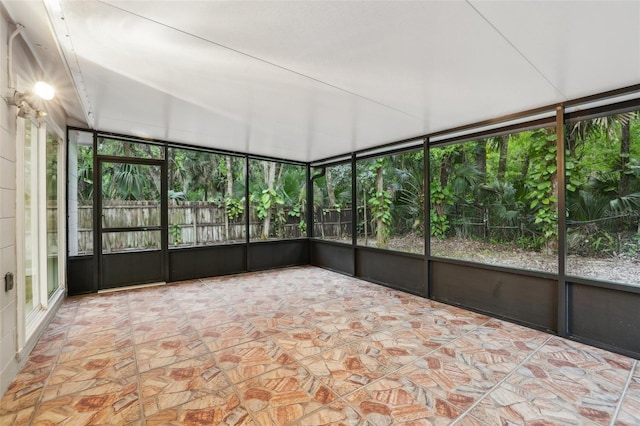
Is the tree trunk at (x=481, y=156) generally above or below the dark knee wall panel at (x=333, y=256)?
above

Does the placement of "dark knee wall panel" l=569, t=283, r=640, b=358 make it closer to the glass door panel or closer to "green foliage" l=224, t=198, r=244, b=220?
"green foliage" l=224, t=198, r=244, b=220

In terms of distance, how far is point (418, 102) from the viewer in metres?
3.01

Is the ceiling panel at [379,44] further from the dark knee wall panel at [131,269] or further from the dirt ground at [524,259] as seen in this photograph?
the dark knee wall panel at [131,269]

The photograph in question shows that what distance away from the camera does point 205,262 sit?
17.3 feet

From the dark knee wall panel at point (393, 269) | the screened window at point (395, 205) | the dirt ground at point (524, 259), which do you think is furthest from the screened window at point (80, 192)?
the dirt ground at point (524, 259)

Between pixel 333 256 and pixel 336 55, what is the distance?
14.1ft

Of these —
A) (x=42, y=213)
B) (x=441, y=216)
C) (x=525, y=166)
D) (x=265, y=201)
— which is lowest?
(x=441, y=216)

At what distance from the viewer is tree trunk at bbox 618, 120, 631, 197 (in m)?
3.34

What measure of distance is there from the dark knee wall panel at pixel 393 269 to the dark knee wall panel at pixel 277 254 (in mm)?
1533

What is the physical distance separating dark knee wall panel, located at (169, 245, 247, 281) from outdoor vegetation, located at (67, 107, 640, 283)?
0.21 m

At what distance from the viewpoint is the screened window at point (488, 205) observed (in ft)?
15.8

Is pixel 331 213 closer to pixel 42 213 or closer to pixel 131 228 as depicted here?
pixel 131 228

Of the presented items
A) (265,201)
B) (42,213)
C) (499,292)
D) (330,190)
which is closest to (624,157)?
(499,292)

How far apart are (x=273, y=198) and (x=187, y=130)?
2.42m
